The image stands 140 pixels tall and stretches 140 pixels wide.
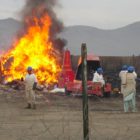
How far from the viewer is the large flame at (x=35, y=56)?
1396 inches

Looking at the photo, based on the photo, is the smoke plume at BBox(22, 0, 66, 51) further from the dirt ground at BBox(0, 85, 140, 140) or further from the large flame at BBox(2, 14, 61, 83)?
the dirt ground at BBox(0, 85, 140, 140)

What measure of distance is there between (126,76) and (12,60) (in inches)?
697

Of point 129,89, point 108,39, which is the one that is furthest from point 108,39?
point 129,89

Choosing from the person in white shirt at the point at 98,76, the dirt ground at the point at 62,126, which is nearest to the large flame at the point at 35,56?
the person in white shirt at the point at 98,76

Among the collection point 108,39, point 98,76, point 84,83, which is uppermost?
point 108,39

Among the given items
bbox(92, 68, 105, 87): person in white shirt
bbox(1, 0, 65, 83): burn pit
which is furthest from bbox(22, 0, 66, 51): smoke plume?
bbox(92, 68, 105, 87): person in white shirt

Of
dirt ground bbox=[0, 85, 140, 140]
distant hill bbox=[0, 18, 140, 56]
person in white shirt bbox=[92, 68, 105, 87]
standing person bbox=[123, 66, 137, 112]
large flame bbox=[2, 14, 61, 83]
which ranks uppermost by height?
distant hill bbox=[0, 18, 140, 56]

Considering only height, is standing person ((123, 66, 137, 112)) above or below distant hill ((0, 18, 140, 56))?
below

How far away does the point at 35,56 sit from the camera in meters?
36.9

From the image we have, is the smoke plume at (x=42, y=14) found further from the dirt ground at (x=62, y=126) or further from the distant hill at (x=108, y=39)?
the distant hill at (x=108, y=39)

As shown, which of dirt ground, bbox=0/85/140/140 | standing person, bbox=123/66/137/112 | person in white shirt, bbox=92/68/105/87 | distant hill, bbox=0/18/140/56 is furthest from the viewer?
distant hill, bbox=0/18/140/56

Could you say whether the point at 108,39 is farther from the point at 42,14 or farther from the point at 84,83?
the point at 84,83

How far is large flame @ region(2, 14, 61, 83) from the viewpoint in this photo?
116 ft

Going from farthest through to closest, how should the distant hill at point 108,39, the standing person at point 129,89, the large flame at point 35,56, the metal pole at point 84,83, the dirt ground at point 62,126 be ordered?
the distant hill at point 108,39
the large flame at point 35,56
the standing person at point 129,89
the dirt ground at point 62,126
the metal pole at point 84,83
